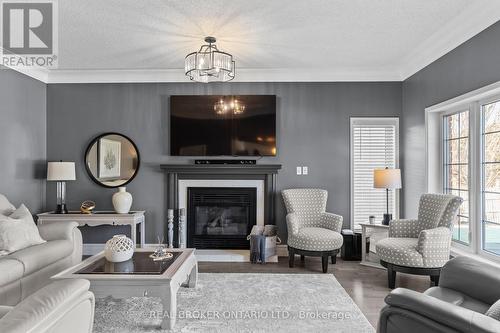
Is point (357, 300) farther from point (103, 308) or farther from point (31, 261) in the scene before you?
point (31, 261)

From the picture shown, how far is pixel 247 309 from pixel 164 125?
3082 millimetres

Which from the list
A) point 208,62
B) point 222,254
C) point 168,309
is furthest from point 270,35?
point 222,254

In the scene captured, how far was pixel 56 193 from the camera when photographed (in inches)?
197

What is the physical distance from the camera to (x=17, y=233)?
3.12 m

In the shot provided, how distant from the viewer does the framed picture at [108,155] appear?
5000 millimetres

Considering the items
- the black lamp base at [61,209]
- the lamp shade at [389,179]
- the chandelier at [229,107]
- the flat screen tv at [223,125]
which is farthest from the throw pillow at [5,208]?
the lamp shade at [389,179]

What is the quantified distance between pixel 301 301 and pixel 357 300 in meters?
0.56

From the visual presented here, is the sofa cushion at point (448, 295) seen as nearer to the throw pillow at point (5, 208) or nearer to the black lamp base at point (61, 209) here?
the throw pillow at point (5, 208)

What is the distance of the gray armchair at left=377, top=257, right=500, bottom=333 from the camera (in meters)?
1.27

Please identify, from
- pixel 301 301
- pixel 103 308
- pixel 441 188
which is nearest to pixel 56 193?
pixel 103 308

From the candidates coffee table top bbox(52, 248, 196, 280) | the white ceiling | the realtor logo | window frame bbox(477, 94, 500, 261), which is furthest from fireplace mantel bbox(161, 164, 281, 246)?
window frame bbox(477, 94, 500, 261)

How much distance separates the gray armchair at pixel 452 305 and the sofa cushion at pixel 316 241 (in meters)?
1.93

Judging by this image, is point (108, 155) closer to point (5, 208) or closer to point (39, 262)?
point (5, 208)

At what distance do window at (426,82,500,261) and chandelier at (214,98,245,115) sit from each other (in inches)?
98.5
